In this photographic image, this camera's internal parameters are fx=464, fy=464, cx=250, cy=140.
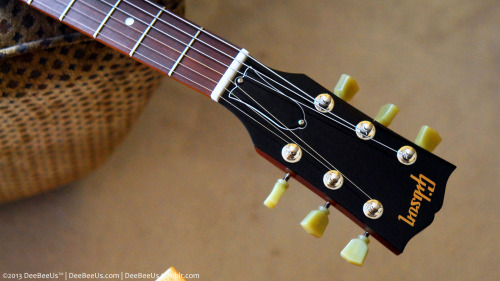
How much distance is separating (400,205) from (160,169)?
82 cm

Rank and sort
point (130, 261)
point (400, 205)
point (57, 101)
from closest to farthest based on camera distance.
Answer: point (400, 205) < point (57, 101) < point (130, 261)

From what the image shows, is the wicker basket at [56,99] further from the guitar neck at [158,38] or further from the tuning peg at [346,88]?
the tuning peg at [346,88]

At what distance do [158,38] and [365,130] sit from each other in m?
0.33

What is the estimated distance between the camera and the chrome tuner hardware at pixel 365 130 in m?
0.63

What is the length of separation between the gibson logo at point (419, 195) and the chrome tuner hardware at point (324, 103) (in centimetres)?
15

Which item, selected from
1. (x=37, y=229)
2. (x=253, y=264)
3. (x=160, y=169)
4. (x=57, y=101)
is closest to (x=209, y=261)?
(x=253, y=264)

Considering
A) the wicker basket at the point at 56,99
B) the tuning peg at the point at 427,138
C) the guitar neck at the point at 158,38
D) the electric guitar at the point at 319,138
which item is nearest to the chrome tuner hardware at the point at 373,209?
the electric guitar at the point at 319,138

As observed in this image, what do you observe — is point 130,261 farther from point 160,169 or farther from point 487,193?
point 487,193

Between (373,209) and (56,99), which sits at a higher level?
(373,209)

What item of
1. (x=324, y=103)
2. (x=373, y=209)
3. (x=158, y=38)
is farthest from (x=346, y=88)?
(x=158, y=38)

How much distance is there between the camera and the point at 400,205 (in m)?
0.63

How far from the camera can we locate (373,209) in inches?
24.4

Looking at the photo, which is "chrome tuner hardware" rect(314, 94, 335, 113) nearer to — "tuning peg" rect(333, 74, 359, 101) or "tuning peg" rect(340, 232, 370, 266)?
"tuning peg" rect(333, 74, 359, 101)

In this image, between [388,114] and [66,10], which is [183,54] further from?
[388,114]
